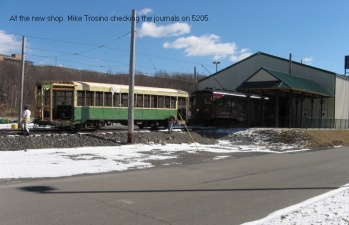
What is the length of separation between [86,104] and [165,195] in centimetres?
1531

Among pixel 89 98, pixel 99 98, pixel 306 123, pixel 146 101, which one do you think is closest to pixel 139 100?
pixel 146 101

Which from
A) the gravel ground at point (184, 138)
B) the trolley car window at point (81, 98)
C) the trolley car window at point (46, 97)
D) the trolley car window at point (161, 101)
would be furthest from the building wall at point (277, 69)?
the trolley car window at point (46, 97)

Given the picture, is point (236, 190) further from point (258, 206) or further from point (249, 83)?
point (249, 83)

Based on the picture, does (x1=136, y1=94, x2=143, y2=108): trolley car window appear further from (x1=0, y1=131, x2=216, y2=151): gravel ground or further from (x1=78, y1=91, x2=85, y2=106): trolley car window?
(x1=78, y1=91, x2=85, y2=106): trolley car window

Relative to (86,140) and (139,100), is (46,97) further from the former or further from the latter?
(139,100)

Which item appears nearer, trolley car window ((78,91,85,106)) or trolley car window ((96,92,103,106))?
trolley car window ((78,91,85,106))

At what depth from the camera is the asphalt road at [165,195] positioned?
23.1 ft

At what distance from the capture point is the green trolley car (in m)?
22.6

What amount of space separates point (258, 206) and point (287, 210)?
0.75 metres

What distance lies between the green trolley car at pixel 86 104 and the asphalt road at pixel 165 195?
10.7 meters

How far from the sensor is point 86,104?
76.5ft

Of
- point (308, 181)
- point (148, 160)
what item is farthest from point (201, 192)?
point (148, 160)

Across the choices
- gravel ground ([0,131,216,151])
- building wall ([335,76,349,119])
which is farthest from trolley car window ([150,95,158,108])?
building wall ([335,76,349,119])

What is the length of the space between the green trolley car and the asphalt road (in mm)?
10666
